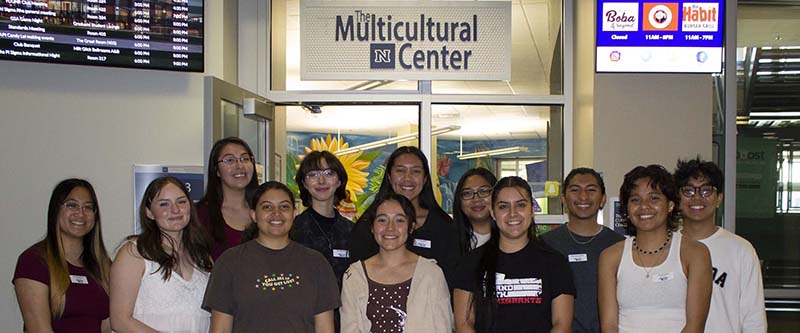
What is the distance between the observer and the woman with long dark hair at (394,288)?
3.38m

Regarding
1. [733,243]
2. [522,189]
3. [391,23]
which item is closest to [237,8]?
[391,23]

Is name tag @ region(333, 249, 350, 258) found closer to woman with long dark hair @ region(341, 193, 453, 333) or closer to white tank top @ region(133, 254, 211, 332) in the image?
woman with long dark hair @ region(341, 193, 453, 333)

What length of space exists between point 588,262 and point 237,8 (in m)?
3.61

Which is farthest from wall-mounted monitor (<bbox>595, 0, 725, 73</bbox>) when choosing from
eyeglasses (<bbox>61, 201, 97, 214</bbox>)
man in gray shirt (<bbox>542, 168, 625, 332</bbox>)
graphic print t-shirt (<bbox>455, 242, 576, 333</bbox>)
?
eyeglasses (<bbox>61, 201, 97, 214</bbox>)

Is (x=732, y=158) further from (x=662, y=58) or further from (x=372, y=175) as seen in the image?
(x=372, y=175)

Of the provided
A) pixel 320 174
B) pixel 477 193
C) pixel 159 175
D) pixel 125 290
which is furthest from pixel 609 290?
pixel 159 175

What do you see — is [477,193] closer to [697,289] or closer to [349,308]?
[349,308]

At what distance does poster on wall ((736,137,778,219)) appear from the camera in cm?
607

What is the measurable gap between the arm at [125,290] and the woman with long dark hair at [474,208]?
1.54m

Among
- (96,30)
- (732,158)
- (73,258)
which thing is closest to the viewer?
(73,258)

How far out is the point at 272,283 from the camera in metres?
3.24

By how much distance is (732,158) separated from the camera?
5.98m

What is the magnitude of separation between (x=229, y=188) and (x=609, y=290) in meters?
1.76

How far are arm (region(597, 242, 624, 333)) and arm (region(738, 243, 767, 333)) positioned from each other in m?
0.55
